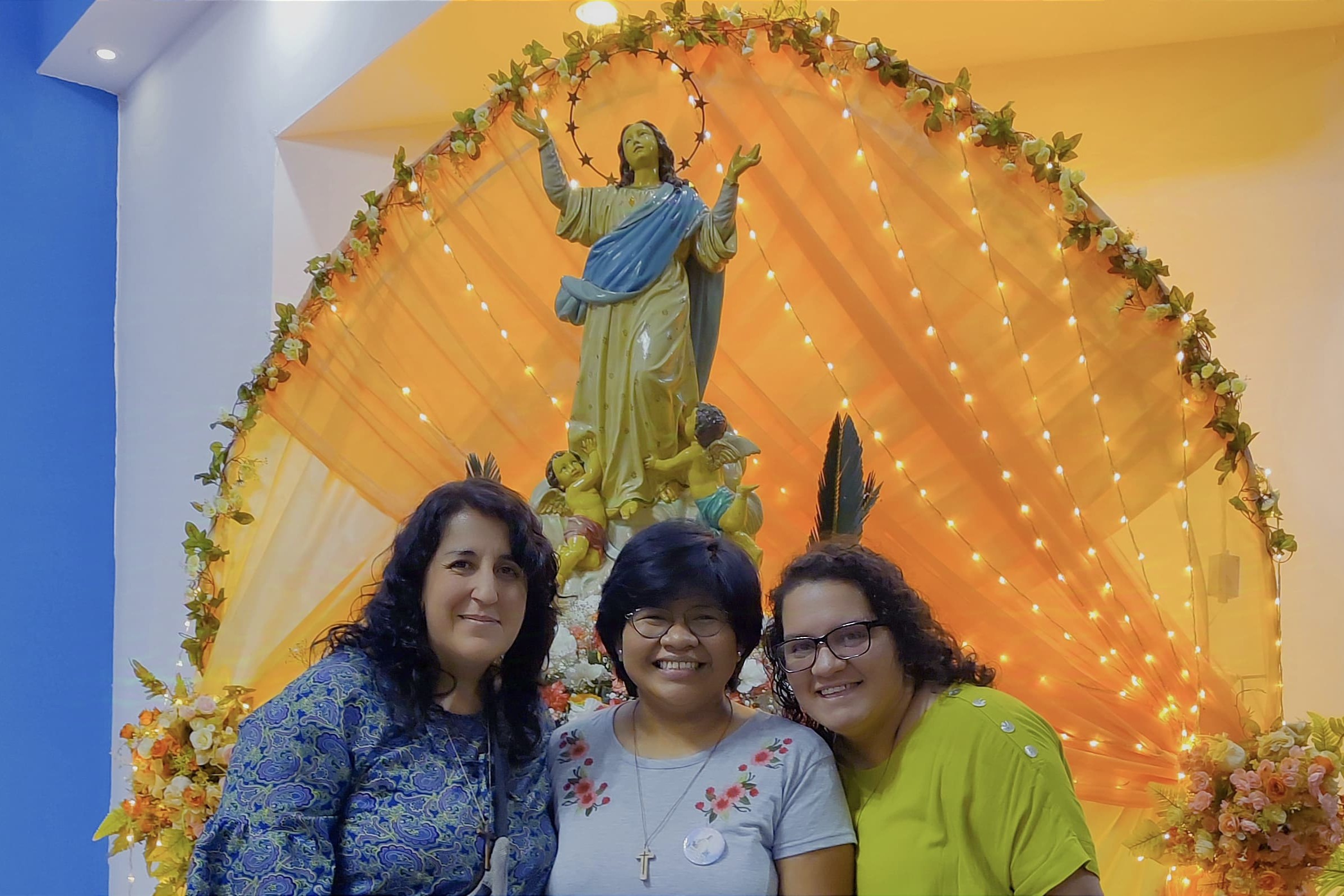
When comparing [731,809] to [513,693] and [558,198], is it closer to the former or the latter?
[513,693]

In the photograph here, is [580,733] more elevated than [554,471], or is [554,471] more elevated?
[554,471]

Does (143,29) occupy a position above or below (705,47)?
above

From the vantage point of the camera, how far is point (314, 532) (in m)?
3.59

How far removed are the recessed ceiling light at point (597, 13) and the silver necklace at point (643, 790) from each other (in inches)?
115

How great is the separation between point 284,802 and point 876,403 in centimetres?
233

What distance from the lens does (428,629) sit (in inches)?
65.5

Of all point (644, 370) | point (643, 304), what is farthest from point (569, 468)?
point (643, 304)

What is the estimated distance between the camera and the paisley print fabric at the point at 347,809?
1462mm

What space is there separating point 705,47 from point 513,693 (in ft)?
8.00

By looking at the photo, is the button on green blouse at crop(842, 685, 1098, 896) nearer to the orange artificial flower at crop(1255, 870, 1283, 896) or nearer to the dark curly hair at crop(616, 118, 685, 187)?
the orange artificial flower at crop(1255, 870, 1283, 896)

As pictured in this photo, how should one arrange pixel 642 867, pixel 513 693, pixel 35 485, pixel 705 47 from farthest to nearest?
pixel 35 485 < pixel 705 47 < pixel 513 693 < pixel 642 867

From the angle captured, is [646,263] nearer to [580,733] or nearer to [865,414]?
[865,414]

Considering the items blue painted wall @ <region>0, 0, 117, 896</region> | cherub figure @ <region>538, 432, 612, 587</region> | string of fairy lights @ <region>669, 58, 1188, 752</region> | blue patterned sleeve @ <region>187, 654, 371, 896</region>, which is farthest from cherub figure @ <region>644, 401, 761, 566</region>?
blue painted wall @ <region>0, 0, 117, 896</region>

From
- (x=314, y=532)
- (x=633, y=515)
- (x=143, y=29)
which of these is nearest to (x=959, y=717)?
(x=633, y=515)
